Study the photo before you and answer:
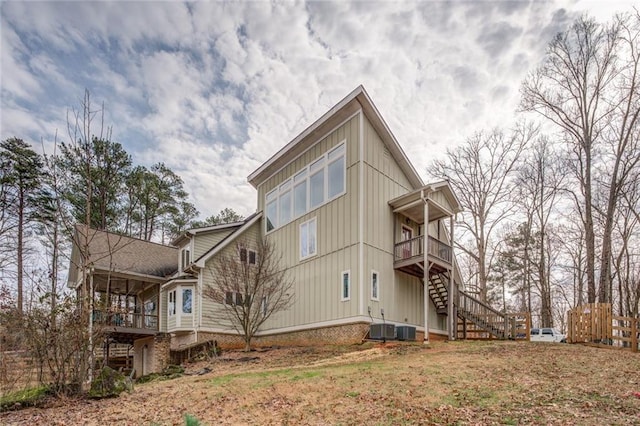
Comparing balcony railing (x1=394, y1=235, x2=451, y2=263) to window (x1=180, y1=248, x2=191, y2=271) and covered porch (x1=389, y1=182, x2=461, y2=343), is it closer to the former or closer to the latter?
covered porch (x1=389, y1=182, x2=461, y2=343)

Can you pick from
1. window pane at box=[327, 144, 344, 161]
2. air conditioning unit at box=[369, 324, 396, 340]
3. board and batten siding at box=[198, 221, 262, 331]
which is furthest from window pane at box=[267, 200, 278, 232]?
air conditioning unit at box=[369, 324, 396, 340]

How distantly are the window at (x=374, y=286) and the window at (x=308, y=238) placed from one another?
3.04m

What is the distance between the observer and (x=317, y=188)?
1845 centimetres

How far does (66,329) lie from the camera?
8.85 metres

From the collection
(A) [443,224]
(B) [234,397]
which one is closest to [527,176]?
(A) [443,224]

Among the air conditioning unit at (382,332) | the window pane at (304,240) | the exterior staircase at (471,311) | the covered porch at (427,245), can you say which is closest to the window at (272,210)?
the window pane at (304,240)

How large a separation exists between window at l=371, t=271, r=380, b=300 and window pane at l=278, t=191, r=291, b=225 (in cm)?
563

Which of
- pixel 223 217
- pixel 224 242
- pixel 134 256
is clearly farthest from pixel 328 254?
pixel 223 217

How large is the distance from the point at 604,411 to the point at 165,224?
3130 cm

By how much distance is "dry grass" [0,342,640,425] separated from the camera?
6.40 metres

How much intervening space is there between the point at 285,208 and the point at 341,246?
483 cm

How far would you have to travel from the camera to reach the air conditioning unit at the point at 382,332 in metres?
14.4

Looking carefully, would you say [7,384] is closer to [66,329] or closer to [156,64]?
[66,329]

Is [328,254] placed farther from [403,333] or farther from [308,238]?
[403,333]
